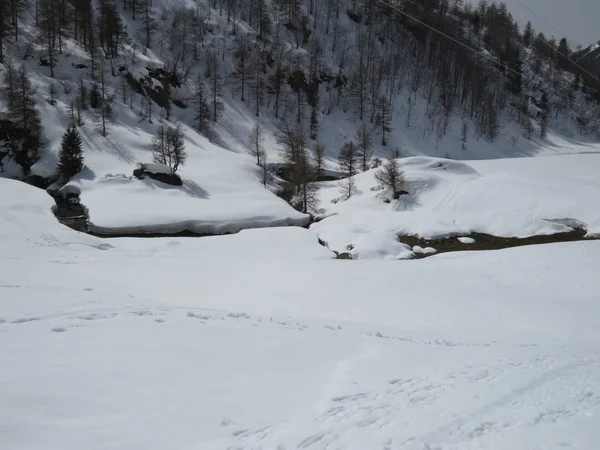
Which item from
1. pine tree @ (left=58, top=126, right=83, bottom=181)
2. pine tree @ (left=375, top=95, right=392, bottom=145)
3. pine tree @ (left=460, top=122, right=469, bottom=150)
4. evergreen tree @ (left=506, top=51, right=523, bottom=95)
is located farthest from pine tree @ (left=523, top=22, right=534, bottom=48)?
pine tree @ (left=58, top=126, right=83, bottom=181)

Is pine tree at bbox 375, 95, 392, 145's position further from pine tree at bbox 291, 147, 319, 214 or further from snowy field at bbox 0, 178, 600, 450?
snowy field at bbox 0, 178, 600, 450

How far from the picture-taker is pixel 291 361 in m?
8.96

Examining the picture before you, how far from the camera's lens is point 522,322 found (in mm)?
15141

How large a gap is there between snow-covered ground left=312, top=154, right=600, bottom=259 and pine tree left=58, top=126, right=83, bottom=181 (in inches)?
1103

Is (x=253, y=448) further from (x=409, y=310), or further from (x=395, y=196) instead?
(x=395, y=196)

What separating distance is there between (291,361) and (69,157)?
44.6m

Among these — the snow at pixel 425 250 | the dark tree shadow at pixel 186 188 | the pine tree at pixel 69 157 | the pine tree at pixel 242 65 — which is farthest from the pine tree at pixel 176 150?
the pine tree at pixel 242 65

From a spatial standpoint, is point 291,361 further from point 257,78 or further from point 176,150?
point 257,78

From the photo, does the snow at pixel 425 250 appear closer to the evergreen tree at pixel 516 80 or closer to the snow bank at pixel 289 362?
the snow bank at pixel 289 362

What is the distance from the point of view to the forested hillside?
58.3 m

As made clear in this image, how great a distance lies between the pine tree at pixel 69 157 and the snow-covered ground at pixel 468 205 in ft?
91.9

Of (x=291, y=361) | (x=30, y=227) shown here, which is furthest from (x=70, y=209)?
(x=291, y=361)

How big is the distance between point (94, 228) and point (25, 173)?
21267 millimetres

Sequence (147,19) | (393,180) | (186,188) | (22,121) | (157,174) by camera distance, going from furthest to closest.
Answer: (147,19), (22,121), (186,188), (157,174), (393,180)
